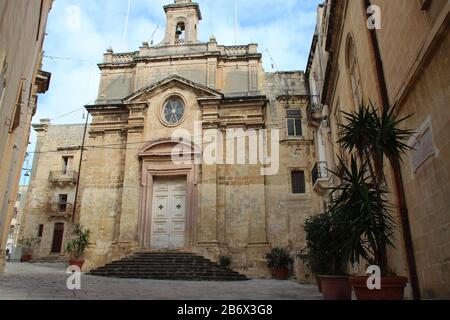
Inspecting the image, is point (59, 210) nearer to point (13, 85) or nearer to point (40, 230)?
point (40, 230)

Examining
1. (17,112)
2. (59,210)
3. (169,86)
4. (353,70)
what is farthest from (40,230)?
(353,70)

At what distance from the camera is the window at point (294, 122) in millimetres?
19188

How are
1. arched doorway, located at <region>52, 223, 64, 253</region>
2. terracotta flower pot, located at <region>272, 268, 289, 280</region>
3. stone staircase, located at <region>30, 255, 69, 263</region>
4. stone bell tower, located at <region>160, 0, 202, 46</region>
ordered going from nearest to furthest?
1. terracotta flower pot, located at <region>272, 268, 289, 280</region>
2. stone bell tower, located at <region>160, 0, 202, 46</region>
3. stone staircase, located at <region>30, 255, 69, 263</region>
4. arched doorway, located at <region>52, 223, 64, 253</region>

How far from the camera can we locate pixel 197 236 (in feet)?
56.7

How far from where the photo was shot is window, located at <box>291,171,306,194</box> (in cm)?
1820

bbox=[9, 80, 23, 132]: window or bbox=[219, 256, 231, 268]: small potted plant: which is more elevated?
bbox=[9, 80, 23, 132]: window

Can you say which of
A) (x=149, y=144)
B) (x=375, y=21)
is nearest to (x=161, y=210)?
(x=149, y=144)

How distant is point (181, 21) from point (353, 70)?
14.7 m

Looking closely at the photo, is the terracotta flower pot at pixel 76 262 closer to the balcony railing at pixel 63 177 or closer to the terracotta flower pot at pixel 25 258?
the terracotta flower pot at pixel 25 258

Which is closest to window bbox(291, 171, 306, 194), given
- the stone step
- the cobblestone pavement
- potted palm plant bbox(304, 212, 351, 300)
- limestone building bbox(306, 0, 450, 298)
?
the stone step

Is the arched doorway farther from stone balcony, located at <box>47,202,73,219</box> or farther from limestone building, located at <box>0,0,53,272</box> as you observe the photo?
limestone building, located at <box>0,0,53,272</box>

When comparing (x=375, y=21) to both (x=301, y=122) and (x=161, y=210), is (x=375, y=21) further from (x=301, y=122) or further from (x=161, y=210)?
(x=161, y=210)

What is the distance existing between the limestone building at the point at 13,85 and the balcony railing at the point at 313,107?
37.8ft
